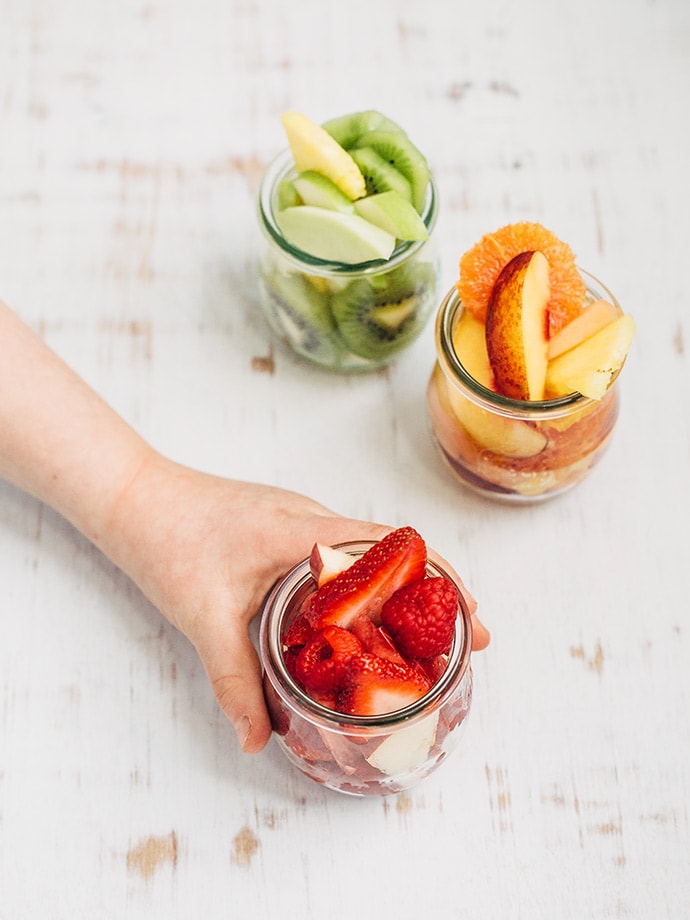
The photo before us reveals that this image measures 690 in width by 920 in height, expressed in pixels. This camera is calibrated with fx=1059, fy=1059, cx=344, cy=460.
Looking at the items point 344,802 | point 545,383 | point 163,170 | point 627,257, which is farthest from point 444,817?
point 163,170

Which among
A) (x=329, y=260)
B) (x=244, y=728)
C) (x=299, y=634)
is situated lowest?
(x=244, y=728)

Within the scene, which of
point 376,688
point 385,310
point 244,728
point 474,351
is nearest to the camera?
point 376,688

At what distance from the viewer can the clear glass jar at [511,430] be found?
94 centimetres

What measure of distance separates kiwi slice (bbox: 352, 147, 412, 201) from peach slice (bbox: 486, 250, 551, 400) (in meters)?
0.15

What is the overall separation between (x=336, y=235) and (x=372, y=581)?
0.37m

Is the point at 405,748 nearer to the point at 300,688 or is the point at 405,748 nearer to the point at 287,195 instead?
the point at 300,688

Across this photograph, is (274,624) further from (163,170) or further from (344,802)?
(163,170)

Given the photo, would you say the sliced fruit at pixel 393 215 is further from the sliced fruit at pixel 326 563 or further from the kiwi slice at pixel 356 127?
the sliced fruit at pixel 326 563

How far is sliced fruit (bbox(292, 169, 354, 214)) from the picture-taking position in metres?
1.00

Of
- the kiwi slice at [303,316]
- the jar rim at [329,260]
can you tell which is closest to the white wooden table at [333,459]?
the kiwi slice at [303,316]

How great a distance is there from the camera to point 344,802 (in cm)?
94

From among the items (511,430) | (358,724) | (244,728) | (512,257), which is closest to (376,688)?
(358,724)

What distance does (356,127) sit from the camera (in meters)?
1.05

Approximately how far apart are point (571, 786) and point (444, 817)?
0.12 metres
